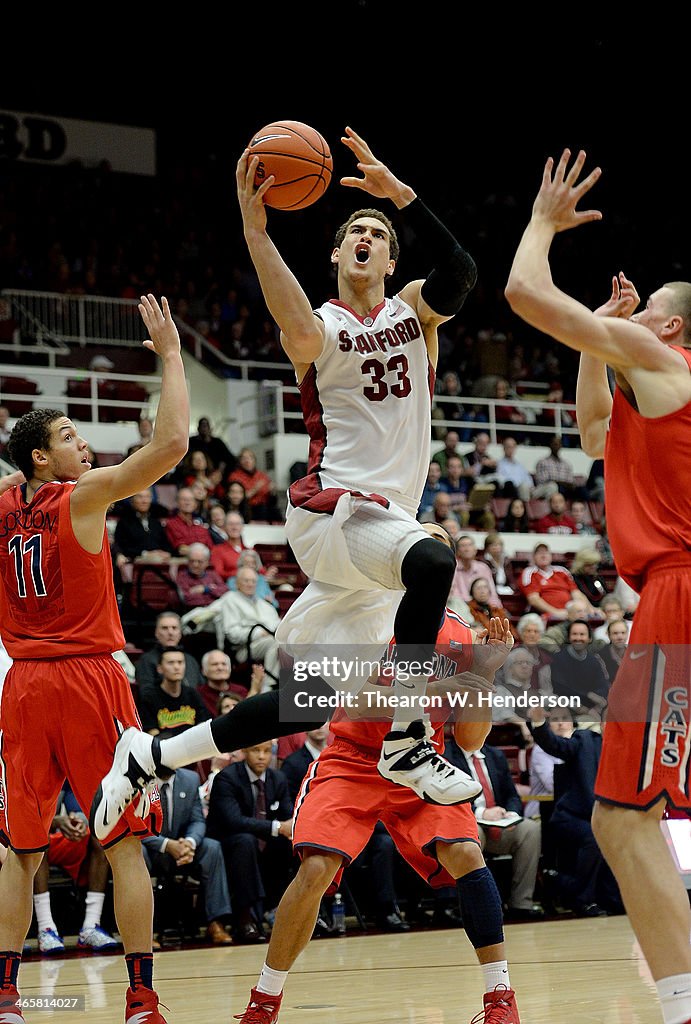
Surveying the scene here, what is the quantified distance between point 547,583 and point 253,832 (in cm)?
617

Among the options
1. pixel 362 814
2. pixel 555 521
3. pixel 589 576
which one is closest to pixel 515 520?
pixel 555 521

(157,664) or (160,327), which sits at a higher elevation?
(160,327)

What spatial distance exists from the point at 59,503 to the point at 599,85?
952 inches

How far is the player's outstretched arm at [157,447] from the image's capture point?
4.90 meters

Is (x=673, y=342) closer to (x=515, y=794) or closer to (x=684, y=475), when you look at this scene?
(x=684, y=475)

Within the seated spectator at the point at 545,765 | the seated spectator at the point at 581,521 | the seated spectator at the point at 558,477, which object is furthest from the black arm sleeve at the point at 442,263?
the seated spectator at the point at 558,477

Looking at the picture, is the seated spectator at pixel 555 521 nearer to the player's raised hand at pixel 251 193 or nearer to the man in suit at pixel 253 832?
the man in suit at pixel 253 832

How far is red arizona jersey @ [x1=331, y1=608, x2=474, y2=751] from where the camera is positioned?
17.2 ft

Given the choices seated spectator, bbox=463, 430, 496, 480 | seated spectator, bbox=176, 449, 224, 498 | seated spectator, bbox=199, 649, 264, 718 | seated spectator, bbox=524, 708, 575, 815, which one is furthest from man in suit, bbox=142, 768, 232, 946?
seated spectator, bbox=463, 430, 496, 480

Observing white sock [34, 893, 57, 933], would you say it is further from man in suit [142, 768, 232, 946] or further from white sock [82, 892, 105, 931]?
man in suit [142, 768, 232, 946]

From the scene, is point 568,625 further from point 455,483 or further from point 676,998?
point 676,998

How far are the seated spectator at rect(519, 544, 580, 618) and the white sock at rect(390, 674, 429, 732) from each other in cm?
944

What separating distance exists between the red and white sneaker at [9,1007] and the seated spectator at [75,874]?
10.5 ft

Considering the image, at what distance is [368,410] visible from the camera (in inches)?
196
